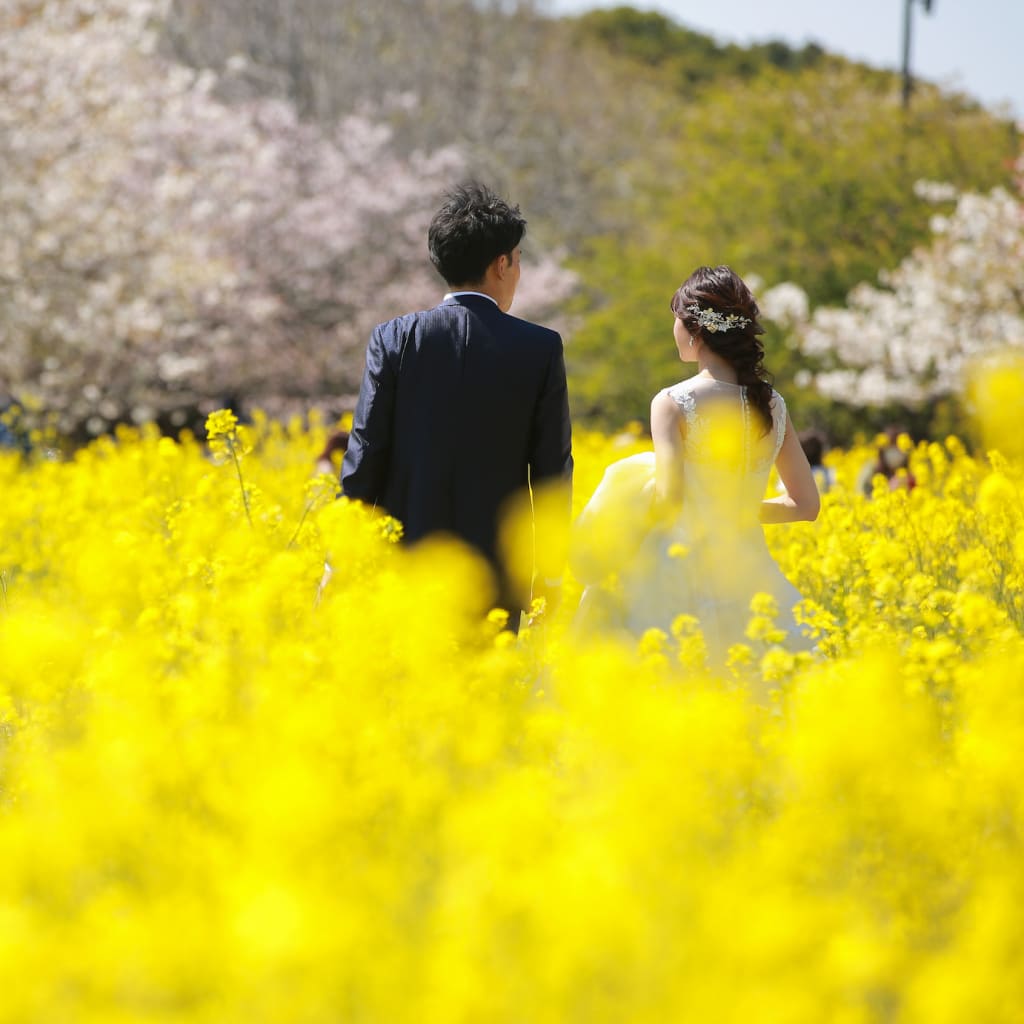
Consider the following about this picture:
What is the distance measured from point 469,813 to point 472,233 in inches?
73.9

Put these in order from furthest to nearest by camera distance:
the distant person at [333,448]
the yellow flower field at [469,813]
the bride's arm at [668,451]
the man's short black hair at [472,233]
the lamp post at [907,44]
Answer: the lamp post at [907,44] < the distant person at [333,448] < the bride's arm at [668,451] < the man's short black hair at [472,233] < the yellow flower field at [469,813]

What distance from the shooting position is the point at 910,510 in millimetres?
5691

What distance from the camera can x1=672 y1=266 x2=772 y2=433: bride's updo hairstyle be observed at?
378cm

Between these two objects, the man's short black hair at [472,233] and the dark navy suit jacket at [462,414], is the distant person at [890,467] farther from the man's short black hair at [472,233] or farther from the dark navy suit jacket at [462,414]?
the man's short black hair at [472,233]

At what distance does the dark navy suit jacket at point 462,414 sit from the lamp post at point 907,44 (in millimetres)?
Result: 17219

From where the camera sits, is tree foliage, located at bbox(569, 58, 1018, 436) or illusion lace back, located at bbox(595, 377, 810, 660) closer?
illusion lace back, located at bbox(595, 377, 810, 660)

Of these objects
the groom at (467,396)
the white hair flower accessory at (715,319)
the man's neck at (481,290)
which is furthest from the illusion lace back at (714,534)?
the man's neck at (481,290)

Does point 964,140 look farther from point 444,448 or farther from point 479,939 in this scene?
point 479,939

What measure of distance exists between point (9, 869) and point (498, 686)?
1273 millimetres

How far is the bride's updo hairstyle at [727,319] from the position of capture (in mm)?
3775

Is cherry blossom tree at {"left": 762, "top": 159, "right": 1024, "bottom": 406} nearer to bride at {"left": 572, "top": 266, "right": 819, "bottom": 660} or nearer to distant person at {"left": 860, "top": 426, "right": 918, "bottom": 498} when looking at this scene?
distant person at {"left": 860, "top": 426, "right": 918, "bottom": 498}

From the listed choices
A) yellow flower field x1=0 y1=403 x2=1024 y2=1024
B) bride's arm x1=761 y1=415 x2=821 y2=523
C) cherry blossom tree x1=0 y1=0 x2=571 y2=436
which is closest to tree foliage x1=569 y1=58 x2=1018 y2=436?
cherry blossom tree x1=0 y1=0 x2=571 y2=436

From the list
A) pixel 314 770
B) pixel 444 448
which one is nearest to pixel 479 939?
pixel 314 770

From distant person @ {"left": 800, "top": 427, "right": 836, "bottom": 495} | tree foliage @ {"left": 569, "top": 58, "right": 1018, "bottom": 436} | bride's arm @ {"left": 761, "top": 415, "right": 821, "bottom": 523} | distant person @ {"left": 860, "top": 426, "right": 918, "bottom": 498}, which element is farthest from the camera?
tree foliage @ {"left": 569, "top": 58, "right": 1018, "bottom": 436}
